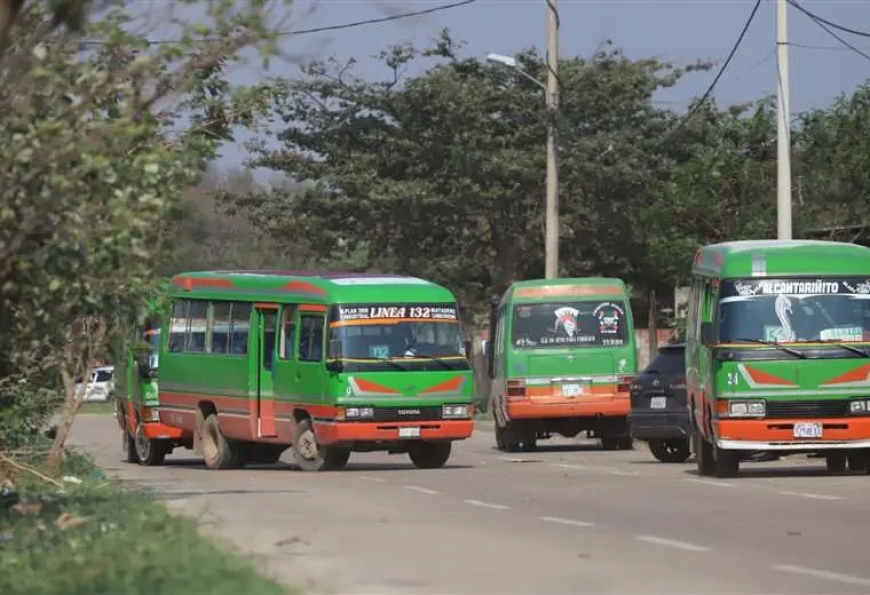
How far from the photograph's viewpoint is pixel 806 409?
22594mm

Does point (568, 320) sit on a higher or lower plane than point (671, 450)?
higher

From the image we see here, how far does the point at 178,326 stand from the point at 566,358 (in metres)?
6.86

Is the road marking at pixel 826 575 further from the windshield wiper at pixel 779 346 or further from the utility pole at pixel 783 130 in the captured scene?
the utility pole at pixel 783 130

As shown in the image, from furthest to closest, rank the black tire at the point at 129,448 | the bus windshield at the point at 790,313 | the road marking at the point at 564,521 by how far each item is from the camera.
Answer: the black tire at the point at 129,448
the bus windshield at the point at 790,313
the road marking at the point at 564,521

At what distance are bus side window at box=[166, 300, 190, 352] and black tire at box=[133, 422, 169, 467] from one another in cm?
173

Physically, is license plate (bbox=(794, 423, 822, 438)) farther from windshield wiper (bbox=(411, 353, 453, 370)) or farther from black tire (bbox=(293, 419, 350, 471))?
black tire (bbox=(293, 419, 350, 471))

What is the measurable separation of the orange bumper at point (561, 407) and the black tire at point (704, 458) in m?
A: 9.30

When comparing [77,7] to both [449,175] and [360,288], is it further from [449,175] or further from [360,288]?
[449,175]

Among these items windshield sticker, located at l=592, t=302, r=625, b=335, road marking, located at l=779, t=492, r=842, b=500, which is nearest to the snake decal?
road marking, located at l=779, t=492, r=842, b=500

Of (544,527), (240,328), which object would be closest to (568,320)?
(240,328)

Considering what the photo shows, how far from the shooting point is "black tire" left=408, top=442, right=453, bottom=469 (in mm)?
28250

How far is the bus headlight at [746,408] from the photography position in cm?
2255

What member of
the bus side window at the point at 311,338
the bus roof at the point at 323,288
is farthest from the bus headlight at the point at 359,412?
the bus roof at the point at 323,288

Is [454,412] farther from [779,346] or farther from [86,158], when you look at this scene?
[86,158]
